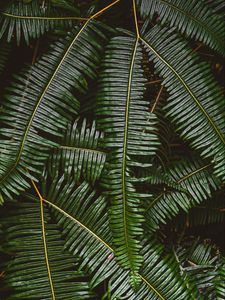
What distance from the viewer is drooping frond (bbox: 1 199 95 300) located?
167cm

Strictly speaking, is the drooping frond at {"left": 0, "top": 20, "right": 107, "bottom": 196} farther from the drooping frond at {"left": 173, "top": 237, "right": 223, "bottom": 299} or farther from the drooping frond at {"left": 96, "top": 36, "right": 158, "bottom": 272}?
the drooping frond at {"left": 173, "top": 237, "right": 223, "bottom": 299}

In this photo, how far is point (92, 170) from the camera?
1840 millimetres

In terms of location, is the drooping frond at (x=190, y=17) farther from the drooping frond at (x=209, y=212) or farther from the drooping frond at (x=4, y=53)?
the drooping frond at (x=209, y=212)

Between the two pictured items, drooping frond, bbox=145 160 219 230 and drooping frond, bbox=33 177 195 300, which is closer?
drooping frond, bbox=33 177 195 300

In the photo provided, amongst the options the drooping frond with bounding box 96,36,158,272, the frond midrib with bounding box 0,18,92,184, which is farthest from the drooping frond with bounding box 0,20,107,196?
the drooping frond with bounding box 96,36,158,272

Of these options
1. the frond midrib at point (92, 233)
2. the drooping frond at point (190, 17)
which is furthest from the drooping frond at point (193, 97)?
the frond midrib at point (92, 233)

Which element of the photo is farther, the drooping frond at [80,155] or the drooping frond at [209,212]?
the drooping frond at [209,212]

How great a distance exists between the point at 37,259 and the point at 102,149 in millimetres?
595

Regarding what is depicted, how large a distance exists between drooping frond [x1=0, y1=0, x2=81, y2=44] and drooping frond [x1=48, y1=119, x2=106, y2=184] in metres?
0.49

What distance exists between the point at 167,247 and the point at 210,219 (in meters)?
0.30

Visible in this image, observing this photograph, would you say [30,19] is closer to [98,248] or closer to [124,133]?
[124,133]

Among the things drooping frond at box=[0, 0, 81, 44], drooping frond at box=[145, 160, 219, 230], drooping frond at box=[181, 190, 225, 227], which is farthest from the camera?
drooping frond at box=[181, 190, 225, 227]

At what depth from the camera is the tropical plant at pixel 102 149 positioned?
1.70m

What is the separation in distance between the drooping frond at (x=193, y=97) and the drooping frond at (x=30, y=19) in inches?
19.3
